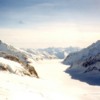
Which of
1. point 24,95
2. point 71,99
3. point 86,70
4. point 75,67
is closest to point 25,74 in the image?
point 71,99

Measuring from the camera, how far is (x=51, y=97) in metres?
58.6

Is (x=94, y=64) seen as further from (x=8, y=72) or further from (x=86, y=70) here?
(x=8, y=72)

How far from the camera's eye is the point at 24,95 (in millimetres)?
52750

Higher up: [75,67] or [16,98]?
[16,98]

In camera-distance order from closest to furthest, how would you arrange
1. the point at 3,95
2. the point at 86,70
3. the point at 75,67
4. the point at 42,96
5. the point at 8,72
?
the point at 3,95
the point at 42,96
the point at 8,72
the point at 86,70
the point at 75,67

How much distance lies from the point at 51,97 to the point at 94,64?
114240mm

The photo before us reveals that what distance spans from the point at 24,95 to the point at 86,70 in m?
117

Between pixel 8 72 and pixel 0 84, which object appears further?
pixel 8 72

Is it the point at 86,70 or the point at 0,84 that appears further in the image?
the point at 86,70

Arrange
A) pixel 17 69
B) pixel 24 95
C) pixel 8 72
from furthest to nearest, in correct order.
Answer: pixel 17 69
pixel 8 72
pixel 24 95

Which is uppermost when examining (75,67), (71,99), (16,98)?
(16,98)

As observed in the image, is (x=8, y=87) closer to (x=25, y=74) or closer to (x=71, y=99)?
(x=71, y=99)

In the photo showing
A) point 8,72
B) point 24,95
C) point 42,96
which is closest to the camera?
point 24,95

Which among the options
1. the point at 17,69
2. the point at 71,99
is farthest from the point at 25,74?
the point at 71,99
